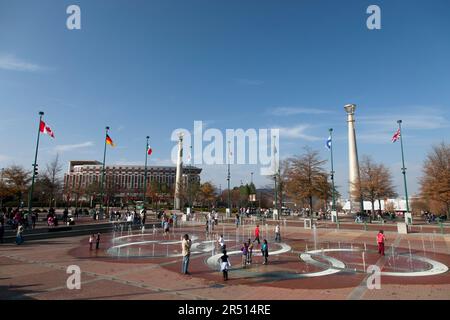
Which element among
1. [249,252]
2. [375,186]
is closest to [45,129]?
[249,252]

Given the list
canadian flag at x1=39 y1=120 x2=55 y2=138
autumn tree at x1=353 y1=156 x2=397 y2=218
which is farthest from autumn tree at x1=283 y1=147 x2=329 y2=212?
canadian flag at x1=39 y1=120 x2=55 y2=138

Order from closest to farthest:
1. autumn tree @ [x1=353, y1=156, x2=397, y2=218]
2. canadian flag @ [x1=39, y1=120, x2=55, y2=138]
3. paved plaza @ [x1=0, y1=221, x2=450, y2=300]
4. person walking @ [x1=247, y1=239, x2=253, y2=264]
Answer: paved plaza @ [x1=0, y1=221, x2=450, y2=300] → person walking @ [x1=247, y1=239, x2=253, y2=264] → canadian flag @ [x1=39, y1=120, x2=55, y2=138] → autumn tree @ [x1=353, y1=156, x2=397, y2=218]

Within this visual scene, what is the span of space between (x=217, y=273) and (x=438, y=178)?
35.4 metres

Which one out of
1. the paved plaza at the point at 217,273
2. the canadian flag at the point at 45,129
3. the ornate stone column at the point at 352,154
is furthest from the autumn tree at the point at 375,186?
the canadian flag at the point at 45,129

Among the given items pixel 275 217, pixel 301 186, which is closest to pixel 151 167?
pixel 275 217

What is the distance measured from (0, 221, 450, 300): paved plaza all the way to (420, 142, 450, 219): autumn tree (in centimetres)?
1849

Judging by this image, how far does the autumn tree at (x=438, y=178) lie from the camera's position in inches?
1353

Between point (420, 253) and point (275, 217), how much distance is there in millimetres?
31721

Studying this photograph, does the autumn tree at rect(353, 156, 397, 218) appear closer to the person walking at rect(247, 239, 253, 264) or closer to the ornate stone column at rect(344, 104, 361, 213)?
the ornate stone column at rect(344, 104, 361, 213)

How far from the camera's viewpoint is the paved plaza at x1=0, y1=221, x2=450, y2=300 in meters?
9.59

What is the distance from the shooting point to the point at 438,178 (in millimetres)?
35750

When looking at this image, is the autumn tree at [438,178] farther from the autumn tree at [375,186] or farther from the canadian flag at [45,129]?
the canadian flag at [45,129]

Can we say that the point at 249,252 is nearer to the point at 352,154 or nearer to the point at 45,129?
the point at 45,129

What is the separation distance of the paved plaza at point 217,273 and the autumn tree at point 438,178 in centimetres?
1849
